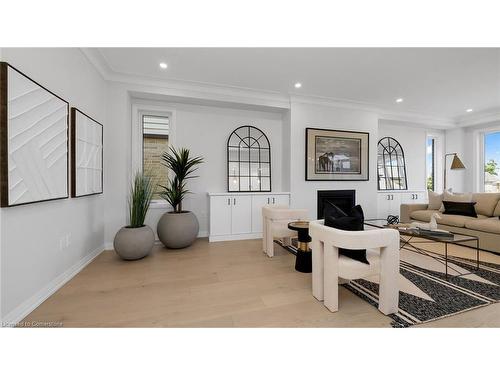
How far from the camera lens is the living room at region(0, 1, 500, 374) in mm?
1656

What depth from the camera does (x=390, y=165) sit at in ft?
17.9

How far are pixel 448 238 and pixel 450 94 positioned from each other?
334cm

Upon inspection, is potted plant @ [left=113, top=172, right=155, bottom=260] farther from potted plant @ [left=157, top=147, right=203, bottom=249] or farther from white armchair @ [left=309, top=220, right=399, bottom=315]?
white armchair @ [left=309, top=220, right=399, bottom=315]

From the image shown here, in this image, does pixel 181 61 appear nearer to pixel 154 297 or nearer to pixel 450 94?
pixel 154 297

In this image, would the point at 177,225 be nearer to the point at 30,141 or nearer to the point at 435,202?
the point at 30,141

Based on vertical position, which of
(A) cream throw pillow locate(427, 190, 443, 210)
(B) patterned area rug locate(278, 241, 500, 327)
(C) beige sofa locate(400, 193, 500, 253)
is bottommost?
(B) patterned area rug locate(278, 241, 500, 327)

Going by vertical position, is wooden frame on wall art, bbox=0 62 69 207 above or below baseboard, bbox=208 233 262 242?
above

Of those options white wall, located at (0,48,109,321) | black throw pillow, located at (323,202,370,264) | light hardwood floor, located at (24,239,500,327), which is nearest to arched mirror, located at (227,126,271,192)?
light hardwood floor, located at (24,239,500,327)

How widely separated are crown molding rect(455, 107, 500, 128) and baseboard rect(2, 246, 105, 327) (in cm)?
849

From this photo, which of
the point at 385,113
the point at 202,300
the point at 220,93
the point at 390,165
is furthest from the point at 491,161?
the point at 202,300

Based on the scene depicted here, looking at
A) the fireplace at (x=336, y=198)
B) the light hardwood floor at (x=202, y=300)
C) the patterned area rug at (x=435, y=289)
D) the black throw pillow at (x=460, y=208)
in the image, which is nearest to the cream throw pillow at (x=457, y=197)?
the black throw pillow at (x=460, y=208)

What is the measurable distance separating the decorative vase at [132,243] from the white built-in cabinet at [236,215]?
119cm

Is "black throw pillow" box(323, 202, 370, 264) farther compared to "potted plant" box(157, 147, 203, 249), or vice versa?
"potted plant" box(157, 147, 203, 249)
